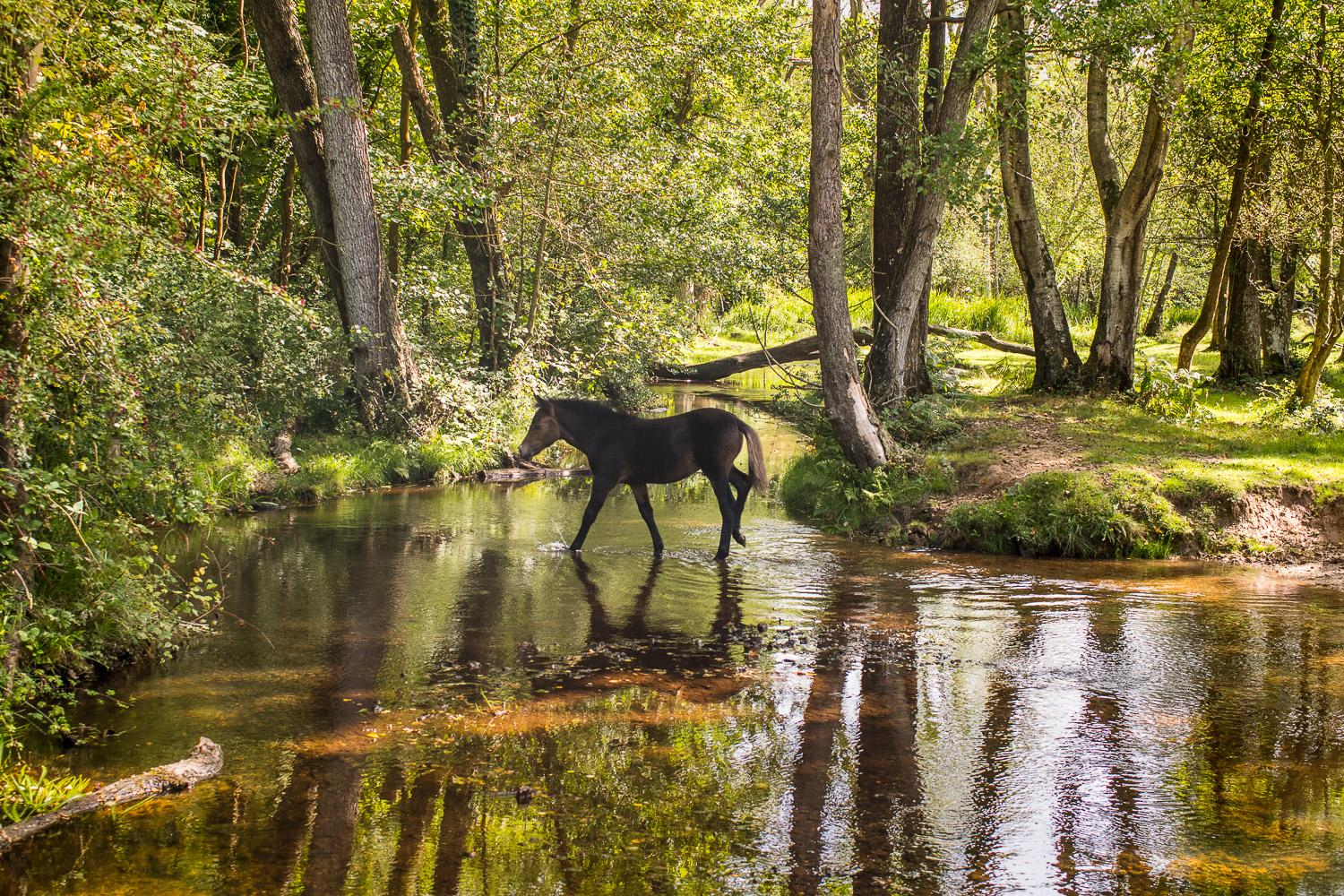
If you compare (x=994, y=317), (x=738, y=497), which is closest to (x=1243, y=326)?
(x=994, y=317)

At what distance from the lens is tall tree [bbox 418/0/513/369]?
19.7 meters

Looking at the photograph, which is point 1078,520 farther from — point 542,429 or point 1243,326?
point 1243,326

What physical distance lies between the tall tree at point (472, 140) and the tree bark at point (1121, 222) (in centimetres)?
1098

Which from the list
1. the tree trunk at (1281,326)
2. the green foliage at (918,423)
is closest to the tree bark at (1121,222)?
the tree trunk at (1281,326)

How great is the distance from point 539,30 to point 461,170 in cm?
616

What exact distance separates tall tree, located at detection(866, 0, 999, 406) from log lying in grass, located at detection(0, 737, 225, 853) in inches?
447

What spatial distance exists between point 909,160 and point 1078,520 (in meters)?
5.32

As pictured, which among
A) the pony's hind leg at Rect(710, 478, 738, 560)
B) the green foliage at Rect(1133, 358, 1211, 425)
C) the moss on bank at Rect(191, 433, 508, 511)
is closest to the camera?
the pony's hind leg at Rect(710, 478, 738, 560)

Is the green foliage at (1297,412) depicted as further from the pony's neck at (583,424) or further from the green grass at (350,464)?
the green grass at (350,464)

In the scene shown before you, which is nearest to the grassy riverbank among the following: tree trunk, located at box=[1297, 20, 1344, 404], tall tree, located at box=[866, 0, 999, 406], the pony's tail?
tree trunk, located at box=[1297, 20, 1344, 404]

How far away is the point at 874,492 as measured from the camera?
14.0 meters

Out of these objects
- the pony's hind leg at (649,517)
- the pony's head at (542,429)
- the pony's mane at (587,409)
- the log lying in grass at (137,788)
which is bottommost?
the log lying in grass at (137,788)

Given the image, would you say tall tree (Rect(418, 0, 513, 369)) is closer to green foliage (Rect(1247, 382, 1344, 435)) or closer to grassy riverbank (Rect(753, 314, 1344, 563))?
grassy riverbank (Rect(753, 314, 1344, 563))

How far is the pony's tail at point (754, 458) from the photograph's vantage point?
1250 centimetres
